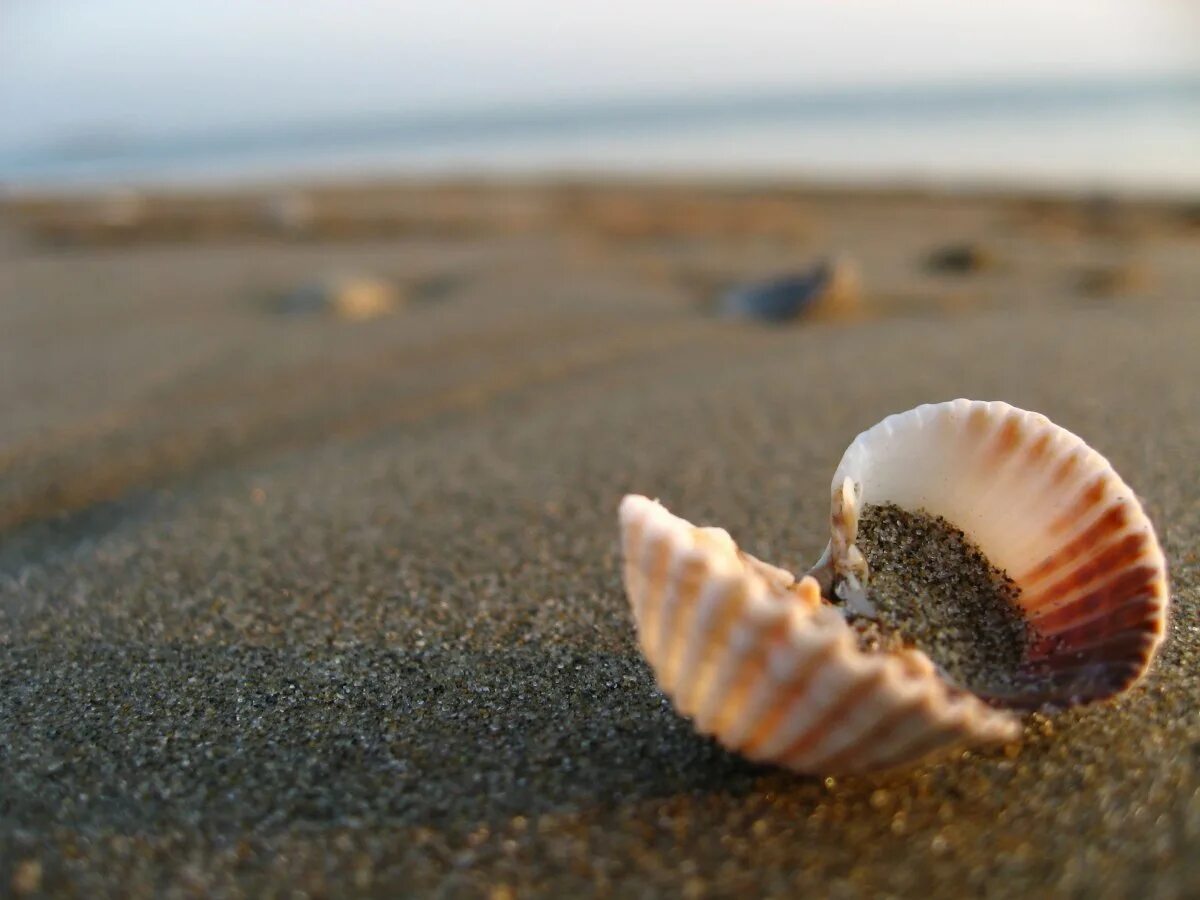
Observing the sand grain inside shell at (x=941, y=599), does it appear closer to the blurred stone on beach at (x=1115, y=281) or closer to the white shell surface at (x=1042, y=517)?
the white shell surface at (x=1042, y=517)

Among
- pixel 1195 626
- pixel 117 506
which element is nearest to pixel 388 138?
pixel 117 506

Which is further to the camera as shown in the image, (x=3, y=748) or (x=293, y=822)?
(x=3, y=748)

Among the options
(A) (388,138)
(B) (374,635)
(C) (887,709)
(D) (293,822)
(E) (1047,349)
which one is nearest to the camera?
Result: (C) (887,709)

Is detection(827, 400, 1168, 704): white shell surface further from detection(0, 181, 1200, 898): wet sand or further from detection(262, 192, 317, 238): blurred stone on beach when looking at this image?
detection(262, 192, 317, 238): blurred stone on beach

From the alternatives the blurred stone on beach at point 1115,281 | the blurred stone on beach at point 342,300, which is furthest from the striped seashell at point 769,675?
the blurred stone on beach at point 1115,281

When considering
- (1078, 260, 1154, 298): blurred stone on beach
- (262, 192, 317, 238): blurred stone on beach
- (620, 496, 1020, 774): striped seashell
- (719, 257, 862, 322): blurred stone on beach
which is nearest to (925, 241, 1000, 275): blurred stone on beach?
(1078, 260, 1154, 298): blurred stone on beach

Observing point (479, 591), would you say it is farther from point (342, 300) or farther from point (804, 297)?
point (342, 300)

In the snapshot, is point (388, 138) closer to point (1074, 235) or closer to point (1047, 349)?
point (1074, 235)

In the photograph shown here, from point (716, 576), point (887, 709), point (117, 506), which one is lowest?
point (117, 506)
